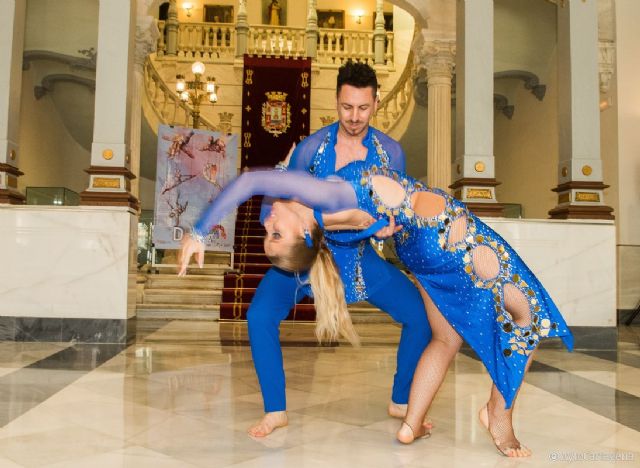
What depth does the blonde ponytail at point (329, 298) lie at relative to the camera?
2.53m

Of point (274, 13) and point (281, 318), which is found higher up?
point (274, 13)

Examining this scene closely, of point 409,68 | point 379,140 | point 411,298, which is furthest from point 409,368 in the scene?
point 409,68

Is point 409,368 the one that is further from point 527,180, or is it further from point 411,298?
point 527,180

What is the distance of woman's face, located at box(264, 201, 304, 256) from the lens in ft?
8.23

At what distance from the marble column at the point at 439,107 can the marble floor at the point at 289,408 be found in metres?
4.18

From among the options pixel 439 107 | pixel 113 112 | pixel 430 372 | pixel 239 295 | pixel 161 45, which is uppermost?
pixel 161 45

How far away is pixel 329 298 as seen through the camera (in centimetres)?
256

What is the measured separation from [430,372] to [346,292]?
524mm

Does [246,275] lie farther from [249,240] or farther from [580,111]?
[580,111]

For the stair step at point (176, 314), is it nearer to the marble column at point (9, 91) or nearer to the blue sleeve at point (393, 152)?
the marble column at point (9, 91)

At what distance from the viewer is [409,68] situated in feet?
38.8

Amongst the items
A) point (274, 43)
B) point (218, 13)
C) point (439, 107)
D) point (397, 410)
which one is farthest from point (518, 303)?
point (218, 13)

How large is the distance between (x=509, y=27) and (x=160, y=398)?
863cm

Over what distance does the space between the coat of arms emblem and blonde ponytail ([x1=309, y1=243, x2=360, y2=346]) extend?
12805mm
